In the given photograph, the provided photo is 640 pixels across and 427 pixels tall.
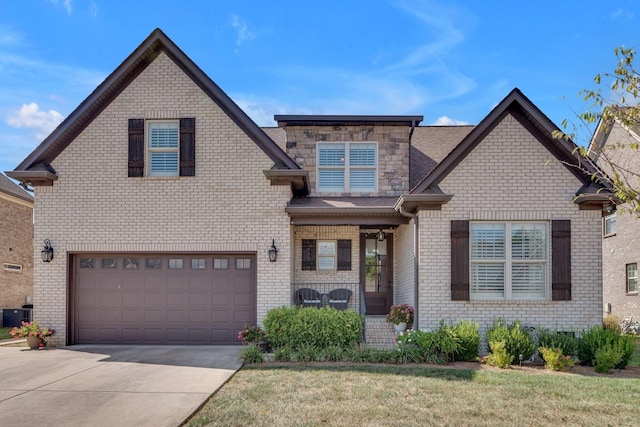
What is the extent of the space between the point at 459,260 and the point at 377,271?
4702mm

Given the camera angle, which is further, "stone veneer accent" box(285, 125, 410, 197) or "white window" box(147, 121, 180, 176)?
"stone veneer accent" box(285, 125, 410, 197)

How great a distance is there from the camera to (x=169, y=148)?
41.0 ft

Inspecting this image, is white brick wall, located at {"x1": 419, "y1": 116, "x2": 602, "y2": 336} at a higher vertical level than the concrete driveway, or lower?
higher

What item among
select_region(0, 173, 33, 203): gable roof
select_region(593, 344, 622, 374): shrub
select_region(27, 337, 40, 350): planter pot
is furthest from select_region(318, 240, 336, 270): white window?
select_region(0, 173, 33, 203): gable roof

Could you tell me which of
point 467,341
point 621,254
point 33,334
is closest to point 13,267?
point 33,334

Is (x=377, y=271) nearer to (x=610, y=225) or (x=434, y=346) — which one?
(x=434, y=346)

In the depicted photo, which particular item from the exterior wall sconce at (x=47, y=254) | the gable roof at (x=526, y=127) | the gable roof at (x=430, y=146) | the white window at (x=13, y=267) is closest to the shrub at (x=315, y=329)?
the gable roof at (x=526, y=127)

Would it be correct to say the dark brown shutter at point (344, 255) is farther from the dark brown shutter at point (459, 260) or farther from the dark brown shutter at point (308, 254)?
the dark brown shutter at point (459, 260)

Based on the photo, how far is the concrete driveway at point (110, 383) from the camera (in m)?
6.32

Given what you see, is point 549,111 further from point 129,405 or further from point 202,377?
point 129,405

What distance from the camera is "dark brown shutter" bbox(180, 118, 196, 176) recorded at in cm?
1235

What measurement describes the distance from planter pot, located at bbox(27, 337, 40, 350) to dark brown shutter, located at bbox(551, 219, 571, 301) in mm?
11600

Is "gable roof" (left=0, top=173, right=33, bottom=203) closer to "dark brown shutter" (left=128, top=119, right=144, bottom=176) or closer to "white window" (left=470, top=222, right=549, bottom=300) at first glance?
"dark brown shutter" (left=128, top=119, right=144, bottom=176)

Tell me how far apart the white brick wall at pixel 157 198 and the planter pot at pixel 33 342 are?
1.41 ft
